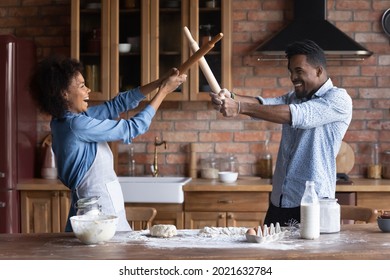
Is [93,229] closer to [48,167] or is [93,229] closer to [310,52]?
[310,52]

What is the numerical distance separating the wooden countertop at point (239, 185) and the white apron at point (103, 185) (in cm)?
144

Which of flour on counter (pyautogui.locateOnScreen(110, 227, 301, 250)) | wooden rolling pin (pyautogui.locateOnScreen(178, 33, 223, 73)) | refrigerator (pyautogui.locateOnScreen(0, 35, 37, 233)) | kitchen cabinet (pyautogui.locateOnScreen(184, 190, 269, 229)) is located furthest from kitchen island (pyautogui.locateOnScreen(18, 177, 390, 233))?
flour on counter (pyautogui.locateOnScreen(110, 227, 301, 250))

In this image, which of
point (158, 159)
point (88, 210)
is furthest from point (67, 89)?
point (158, 159)

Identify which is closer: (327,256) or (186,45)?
(327,256)

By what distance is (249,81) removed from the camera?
5.12 m

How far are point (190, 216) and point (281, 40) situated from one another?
4.67 feet

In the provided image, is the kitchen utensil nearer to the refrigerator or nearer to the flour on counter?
the refrigerator

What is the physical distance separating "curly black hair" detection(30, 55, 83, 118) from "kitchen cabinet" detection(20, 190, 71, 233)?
65.3 inches

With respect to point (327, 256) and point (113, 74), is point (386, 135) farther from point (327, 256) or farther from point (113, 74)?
point (327, 256)

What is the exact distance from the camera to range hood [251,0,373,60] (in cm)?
464

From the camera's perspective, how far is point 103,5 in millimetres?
4910

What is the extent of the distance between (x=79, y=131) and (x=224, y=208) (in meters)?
1.85

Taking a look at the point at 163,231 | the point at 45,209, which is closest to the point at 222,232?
the point at 163,231

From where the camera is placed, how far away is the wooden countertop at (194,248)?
7.77 ft
